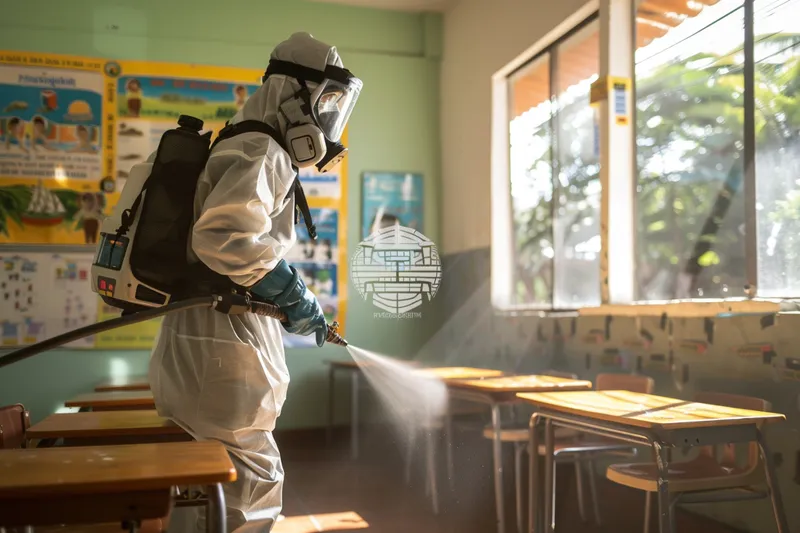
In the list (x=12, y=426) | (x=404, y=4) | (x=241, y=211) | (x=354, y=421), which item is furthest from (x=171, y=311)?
(x=404, y=4)

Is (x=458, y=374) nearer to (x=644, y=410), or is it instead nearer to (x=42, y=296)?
(x=644, y=410)

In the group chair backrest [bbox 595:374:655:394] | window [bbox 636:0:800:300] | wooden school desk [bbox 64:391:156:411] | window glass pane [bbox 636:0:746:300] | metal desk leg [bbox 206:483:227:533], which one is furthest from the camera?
window glass pane [bbox 636:0:746:300]

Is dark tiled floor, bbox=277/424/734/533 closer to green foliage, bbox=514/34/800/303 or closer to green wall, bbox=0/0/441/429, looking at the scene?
green wall, bbox=0/0/441/429

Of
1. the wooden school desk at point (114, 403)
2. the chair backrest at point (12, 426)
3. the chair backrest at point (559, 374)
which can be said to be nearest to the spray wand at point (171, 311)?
the chair backrest at point (12, 426)

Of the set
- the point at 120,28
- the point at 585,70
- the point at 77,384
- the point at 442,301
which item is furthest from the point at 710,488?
the point at 120,28

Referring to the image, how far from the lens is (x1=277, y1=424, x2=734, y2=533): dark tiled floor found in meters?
3.28

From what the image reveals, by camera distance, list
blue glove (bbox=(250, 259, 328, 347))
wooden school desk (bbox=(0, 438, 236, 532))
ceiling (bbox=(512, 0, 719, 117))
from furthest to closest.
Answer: ceiling (bbox=(512, 0, 719, 117))
blue glove (bbox=(250, 259, 328, 347))
wooden school desk (bbox=(0, 438, 236, 532))

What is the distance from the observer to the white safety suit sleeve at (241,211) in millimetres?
1668

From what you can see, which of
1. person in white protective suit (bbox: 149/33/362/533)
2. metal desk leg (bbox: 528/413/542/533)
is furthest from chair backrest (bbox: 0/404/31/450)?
metal desk leg (bbox: 528/413/542/533)

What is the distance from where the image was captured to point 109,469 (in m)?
1.23

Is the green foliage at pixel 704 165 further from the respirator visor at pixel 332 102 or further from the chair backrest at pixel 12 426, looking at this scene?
the chair backrest at pixel 12 426

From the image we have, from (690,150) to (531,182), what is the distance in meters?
1.56

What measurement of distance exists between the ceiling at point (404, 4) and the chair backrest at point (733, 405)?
3.99 meters

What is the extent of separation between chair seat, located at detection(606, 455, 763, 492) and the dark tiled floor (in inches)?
25.4
